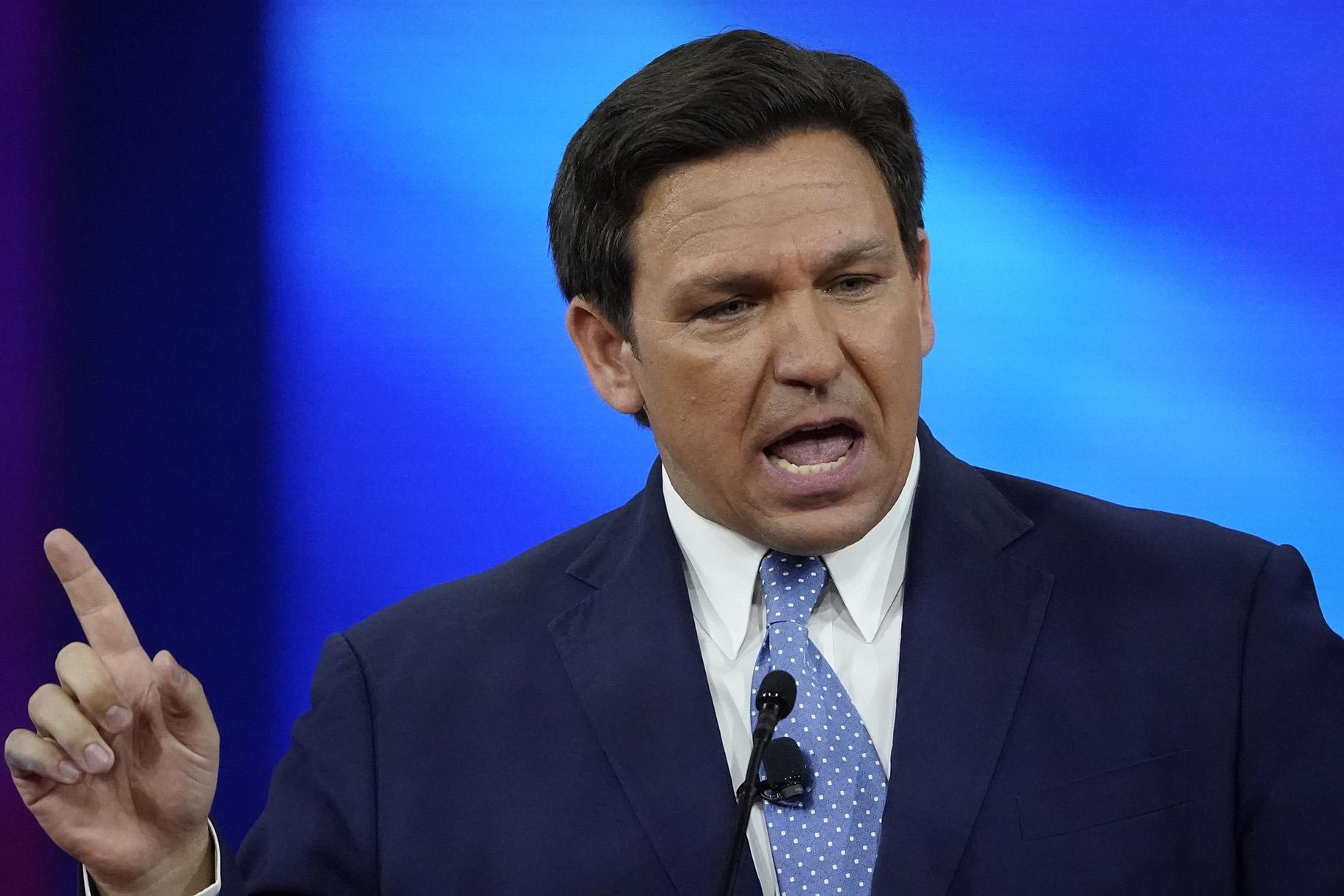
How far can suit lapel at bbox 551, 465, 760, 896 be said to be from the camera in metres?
1.69

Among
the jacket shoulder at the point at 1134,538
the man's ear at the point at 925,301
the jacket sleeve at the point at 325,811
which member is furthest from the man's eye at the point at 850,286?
the jacket sleeve at the point at 325,811

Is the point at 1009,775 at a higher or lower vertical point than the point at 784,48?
lower

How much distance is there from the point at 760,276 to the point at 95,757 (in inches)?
33.0

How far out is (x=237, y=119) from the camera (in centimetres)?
264

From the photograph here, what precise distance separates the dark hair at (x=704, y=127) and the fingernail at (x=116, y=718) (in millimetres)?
769

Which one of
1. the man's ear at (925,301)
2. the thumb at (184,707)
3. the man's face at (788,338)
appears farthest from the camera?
the man's ear at (925,301)

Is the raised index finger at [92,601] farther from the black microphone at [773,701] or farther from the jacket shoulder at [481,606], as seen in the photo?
the black microphone at [773,701]

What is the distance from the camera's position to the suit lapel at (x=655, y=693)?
5.54ft

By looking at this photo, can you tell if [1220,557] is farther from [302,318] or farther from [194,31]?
[194,31]

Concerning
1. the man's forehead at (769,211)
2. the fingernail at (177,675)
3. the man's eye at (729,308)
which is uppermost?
the man's forehead at (769,211)

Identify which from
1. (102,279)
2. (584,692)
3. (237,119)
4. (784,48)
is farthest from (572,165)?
(102,279)

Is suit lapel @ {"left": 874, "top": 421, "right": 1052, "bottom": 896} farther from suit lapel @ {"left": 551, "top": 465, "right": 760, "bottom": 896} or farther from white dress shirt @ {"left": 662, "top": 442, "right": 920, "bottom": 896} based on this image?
suit lapel @ {"left": 551, "top": 465, "right": 760, "bottom": 896}

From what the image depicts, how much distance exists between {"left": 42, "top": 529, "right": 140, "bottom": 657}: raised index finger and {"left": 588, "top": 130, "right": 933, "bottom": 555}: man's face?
659 mm

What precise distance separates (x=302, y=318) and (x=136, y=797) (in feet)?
3.94
